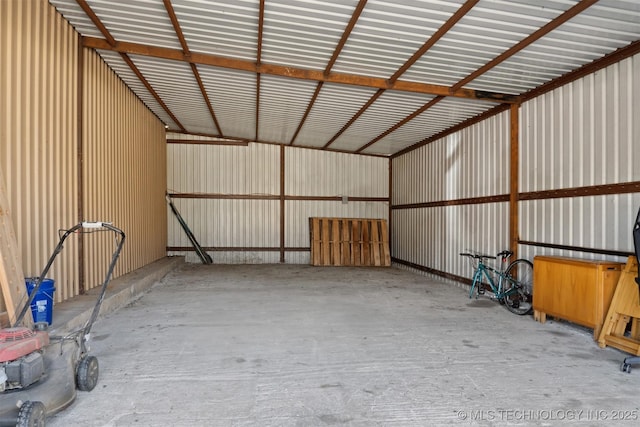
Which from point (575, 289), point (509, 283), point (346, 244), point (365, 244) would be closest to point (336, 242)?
point (346, 244)

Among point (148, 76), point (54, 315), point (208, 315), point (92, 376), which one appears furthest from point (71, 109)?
point (92, 376)

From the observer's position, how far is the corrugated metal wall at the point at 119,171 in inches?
242

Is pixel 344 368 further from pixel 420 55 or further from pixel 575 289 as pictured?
pixel 420 55

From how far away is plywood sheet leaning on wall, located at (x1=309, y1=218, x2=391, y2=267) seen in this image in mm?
11805

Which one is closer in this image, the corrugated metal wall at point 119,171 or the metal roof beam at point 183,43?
the metal roof beam at point 183,43

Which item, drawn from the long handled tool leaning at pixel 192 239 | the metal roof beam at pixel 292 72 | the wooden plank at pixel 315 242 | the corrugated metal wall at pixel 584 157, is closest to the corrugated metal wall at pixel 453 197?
the corrugated metal wall at pixel 584 157

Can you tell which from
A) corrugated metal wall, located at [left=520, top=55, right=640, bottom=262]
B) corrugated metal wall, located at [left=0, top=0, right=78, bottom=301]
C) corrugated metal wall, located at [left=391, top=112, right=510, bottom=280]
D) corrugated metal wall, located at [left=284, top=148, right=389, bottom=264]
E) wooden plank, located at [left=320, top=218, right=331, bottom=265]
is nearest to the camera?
corrugated metal wall, located at [left=0, top=0, right=78, bottom=301]

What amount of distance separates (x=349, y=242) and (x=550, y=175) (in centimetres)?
683

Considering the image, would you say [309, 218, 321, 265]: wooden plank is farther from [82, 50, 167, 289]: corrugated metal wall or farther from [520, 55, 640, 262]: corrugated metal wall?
[520, 55, 640, 262]: corrugated metal wall

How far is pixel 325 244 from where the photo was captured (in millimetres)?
11891

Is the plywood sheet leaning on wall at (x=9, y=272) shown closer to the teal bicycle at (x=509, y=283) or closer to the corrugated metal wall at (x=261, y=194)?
the teal bicycle at (x=509, y=283)

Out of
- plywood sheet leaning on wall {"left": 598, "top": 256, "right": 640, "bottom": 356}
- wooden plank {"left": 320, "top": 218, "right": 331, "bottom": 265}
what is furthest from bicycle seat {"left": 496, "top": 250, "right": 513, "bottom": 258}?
wooden plank {"left": 320, "top": 218, "right": 331, "bottom": 265}

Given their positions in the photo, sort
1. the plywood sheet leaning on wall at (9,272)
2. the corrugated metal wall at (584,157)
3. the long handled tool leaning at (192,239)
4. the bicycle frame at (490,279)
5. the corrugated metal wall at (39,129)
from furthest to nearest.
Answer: the long handled tool leaning at (192,239) < the bicycle frame at (490,279) < the corrugated metal wall at (584,157) < the corrugated metal wall at (39,129) < the plywood sheet leaning on wall at (9,272)

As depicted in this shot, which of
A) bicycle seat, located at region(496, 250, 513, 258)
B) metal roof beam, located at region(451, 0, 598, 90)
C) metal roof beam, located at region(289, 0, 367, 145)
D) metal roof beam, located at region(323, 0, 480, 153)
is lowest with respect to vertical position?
bicycle seat, located at region(496, 250, 513, 258)
